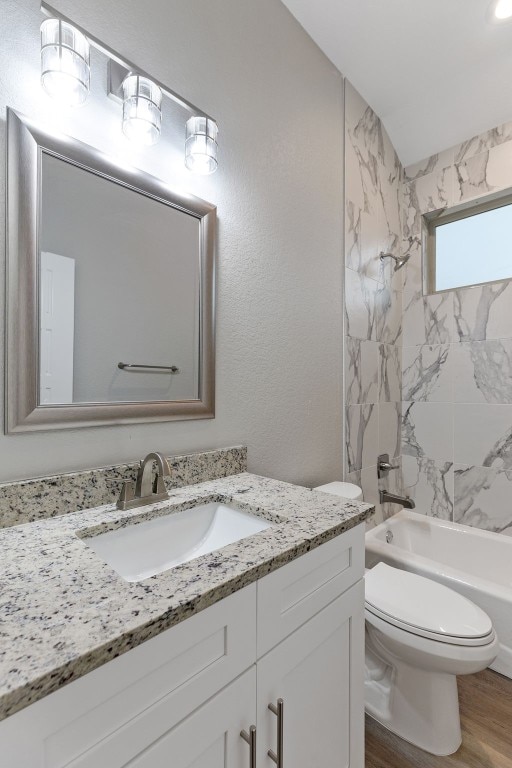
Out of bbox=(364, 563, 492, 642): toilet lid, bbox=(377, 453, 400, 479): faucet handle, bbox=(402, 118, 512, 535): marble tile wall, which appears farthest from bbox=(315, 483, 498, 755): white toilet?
bbox=(402, 118, 512, 535): marble tile wall

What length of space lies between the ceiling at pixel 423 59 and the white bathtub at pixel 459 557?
2.39 m

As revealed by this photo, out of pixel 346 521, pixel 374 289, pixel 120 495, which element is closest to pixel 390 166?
pixel 374 289

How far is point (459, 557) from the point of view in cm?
214

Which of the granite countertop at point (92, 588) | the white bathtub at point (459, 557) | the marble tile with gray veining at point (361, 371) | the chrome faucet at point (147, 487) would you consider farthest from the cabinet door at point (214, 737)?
the marble tile with gray veining at point (361, 371)

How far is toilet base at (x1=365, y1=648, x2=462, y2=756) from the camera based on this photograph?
1.28m

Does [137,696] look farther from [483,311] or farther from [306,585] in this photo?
[483,311]

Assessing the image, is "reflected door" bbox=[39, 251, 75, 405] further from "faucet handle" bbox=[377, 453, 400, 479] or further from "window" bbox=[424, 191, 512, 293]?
"window" bbox=[424, 191, 512, 293]

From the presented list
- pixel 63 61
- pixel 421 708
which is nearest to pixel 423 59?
pixel 63 61

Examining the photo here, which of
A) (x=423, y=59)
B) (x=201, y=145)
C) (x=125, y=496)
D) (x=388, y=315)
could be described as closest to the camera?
(x=125, y=496)

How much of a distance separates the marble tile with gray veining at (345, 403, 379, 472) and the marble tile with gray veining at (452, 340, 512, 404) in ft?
1.86

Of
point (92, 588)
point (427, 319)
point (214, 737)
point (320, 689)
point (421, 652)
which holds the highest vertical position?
point (427, 319)

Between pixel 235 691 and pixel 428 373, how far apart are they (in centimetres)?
220

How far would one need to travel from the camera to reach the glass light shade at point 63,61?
866 mm

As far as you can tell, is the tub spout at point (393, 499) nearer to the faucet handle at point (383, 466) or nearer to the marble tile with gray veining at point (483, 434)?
the faucet handle at point (383, 466)
